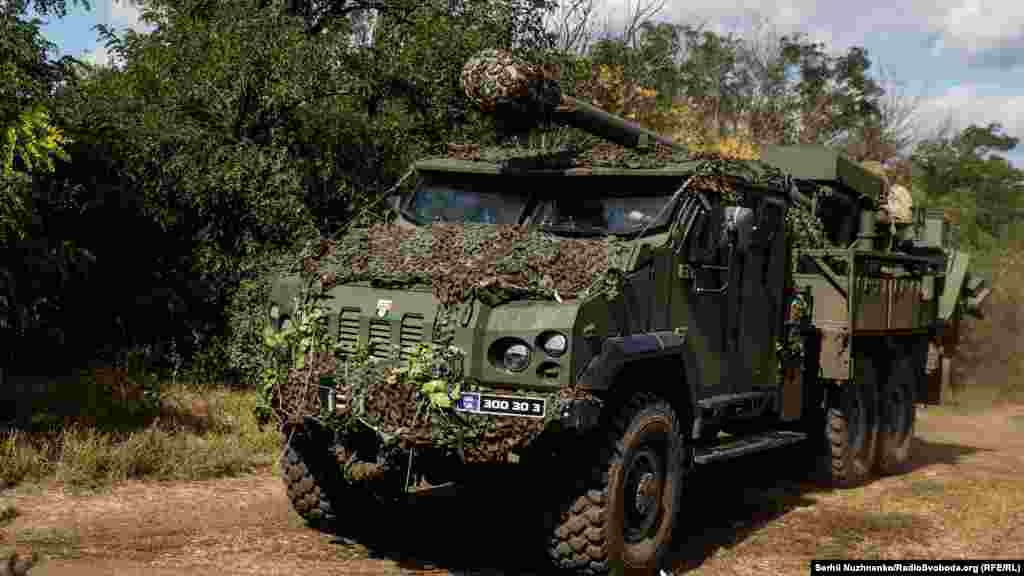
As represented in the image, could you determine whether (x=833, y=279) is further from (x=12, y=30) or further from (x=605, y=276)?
(x=12, y=30)

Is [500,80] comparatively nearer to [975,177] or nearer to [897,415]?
[897,415]

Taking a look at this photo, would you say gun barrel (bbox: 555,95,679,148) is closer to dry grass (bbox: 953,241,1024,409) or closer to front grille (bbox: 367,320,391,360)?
front grille (bbox: 367,320,391,360)

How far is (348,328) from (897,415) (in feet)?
21.0

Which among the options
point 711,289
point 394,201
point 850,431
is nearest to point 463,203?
point 394,201

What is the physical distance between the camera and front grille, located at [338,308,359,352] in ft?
20.6

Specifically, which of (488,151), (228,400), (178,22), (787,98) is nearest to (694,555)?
(488,151)

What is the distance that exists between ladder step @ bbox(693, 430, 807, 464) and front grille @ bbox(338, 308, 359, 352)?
2.14m

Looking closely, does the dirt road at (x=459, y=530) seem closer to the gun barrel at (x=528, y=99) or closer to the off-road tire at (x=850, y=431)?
the off-road tire at (x=850, y=431)

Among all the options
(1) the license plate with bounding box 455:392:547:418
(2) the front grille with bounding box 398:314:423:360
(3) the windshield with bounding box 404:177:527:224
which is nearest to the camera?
(1) the license plate with bounding box 455:392:547:418

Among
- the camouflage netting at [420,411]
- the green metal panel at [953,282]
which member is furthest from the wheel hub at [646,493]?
the green metal panel at [953,282]

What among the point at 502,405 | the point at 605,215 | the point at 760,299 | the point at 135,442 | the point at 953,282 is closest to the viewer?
the point at 502,405

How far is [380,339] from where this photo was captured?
6.19 meters

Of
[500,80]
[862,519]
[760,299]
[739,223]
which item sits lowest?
[862,519]

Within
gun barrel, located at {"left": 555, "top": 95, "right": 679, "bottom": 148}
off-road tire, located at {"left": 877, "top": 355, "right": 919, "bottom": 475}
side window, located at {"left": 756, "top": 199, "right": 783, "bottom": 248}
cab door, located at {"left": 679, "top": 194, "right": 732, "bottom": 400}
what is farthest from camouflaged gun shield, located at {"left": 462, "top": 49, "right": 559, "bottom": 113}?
off-road tire, located at {"left": 877, "top": 355, "right": 919, "bottom": 475}
